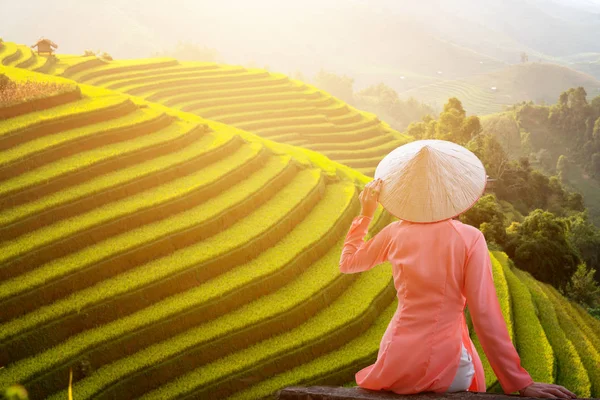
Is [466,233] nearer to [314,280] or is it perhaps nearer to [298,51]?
[314,280]

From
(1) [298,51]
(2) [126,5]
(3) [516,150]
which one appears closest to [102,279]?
(3) [516,150]

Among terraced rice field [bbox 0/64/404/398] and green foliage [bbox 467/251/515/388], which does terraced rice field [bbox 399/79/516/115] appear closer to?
green foliage [bbox 467/251/515/388]

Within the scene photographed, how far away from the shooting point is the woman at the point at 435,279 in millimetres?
2385

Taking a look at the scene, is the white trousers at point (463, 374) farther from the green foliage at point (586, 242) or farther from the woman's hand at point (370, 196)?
the green foliage at point (586, 242)

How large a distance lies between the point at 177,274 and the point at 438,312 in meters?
5.52

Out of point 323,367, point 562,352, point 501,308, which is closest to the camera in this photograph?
point 323,367

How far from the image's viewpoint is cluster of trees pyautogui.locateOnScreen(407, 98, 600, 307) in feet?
45.8

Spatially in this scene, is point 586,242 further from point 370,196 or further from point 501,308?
point 370,196

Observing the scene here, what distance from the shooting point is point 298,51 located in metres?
133

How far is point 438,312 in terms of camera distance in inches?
99.0

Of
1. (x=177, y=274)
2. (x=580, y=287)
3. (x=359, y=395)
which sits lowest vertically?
(x=580, y=287)

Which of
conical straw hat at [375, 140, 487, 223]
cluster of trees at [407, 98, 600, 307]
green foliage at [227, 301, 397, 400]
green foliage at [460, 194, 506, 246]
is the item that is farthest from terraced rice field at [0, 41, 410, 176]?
conical straw hat at [375, 140, 487, 223]

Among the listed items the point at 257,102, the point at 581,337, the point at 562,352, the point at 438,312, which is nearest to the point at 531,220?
the point at 581,337

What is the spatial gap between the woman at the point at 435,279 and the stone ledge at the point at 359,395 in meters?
0.03
